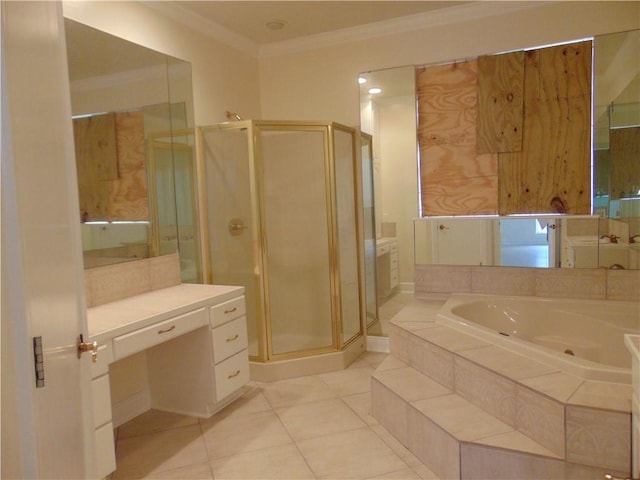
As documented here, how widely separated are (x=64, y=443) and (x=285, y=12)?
3.03 m

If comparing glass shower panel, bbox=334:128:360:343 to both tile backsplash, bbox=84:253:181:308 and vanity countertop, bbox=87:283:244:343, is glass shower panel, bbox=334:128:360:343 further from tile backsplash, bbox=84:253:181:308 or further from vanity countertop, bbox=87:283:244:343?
tile backsplash, bbox=84:253:181:308

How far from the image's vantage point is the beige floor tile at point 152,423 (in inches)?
104

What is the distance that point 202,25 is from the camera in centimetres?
333

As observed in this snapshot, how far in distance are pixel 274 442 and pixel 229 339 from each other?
647mm

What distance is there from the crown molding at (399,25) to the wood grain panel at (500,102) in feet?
0.99

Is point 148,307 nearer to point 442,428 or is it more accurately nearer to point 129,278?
point 129,278

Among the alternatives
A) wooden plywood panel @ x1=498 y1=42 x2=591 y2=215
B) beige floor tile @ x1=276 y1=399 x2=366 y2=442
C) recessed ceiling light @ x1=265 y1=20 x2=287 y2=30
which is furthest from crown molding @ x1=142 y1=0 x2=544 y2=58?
beige floor tile @ x1=276 y1=399 x2=366 y2=442

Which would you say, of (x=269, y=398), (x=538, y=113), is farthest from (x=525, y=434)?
(x=538, y=113)

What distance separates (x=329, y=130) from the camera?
347 cm

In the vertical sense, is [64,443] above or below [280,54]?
below

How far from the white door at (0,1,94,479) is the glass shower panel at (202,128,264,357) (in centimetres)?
221

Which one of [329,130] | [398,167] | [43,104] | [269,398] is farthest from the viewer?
[398,167]

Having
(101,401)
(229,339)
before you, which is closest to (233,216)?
(229,339)

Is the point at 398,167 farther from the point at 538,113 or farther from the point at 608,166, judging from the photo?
the point at 608,166
